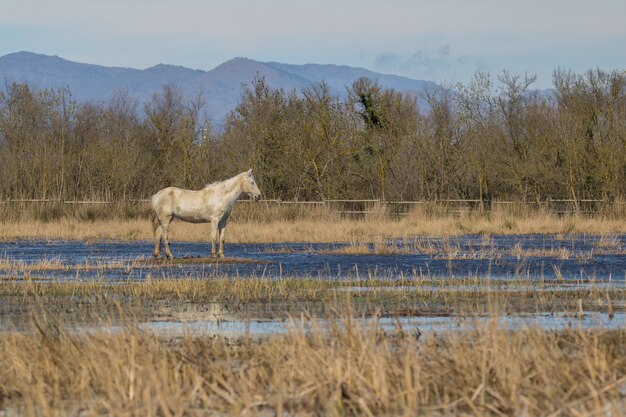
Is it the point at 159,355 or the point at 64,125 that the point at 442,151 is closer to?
the point at 64,125

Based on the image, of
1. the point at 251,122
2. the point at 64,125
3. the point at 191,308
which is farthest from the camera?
the point at 64,125

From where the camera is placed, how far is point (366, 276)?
62.5 ft

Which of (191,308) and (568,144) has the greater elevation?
(568,144)

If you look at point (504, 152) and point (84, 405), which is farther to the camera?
point (504, 152)

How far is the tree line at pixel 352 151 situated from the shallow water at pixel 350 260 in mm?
12678

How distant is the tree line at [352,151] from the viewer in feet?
141

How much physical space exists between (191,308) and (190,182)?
93.4 ft

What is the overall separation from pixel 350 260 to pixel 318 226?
9.88m

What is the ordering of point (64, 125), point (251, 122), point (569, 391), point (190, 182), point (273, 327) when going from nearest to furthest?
point (569, 391)
point (273, 327)
point (190, 182)
point (251, 122)
point (64, 125)

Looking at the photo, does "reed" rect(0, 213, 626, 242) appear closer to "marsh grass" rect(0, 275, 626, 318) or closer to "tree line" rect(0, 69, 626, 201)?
"tree line" rect(0, 69, 626, 201)

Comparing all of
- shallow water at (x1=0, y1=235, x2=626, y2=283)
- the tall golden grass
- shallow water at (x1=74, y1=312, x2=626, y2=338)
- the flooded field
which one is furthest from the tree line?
shallow water at (x1=74, y1=312, x2=626, y2=338)

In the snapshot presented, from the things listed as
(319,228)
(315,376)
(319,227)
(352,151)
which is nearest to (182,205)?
(319,228)

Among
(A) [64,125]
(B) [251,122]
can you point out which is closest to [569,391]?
(B) [251,122]

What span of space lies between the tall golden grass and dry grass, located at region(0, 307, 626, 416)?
20427 mm
